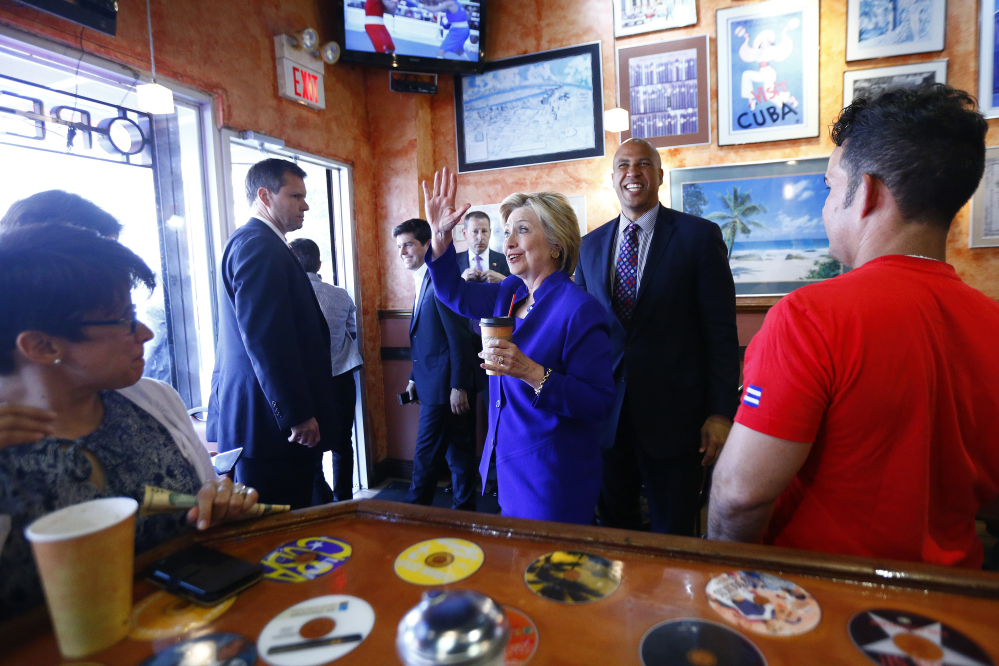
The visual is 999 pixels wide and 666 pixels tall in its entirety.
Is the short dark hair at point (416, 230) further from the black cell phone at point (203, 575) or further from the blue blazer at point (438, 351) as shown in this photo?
the black cell phone at point (203, 575)

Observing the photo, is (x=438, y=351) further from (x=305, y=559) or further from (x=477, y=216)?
(x=305, y=559)

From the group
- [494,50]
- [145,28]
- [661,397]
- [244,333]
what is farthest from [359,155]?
[661,397]

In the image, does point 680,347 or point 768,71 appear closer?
point 680,347

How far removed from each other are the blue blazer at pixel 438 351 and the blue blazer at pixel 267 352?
1045mm

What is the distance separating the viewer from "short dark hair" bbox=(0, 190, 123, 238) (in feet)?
3.52

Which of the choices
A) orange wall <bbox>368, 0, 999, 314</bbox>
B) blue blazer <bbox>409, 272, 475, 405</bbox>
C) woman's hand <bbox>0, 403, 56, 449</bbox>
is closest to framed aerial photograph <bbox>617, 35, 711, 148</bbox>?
orange wall <bbox>368, 0, 999, 314</bbox>

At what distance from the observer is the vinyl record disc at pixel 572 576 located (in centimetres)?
77

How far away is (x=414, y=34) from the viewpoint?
3797 millimetres

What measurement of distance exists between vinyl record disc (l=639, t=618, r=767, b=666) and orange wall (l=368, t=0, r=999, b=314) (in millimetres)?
3232

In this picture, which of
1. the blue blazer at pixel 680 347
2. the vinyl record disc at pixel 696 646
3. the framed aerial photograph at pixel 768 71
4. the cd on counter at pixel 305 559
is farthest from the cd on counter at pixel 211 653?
the framed aerial photograph at pixel 768 71

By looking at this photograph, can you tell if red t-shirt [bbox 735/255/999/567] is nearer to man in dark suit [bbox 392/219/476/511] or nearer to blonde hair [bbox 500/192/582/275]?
blonde hair [bbox 500/192/582/275]

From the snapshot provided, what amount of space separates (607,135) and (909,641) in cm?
369

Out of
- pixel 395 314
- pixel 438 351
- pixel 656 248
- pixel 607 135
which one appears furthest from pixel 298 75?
pixel 656 248

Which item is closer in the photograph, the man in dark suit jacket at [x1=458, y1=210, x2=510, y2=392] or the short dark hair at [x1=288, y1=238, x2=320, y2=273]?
the short dark hair at [x1=288, y1=238, x2=320, y2=273]
